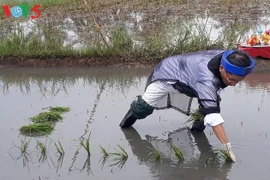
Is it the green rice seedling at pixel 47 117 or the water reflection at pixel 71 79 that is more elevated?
the green rice seedling at pixel 47 117

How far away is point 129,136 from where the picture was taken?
515 centimetres

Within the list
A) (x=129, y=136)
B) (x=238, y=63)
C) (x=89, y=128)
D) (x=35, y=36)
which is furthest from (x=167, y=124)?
(x=35, y=36)

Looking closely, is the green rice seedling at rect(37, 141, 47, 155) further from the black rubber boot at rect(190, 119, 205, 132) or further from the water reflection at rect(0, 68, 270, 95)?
the water reflection at rect(0, 68, 270, 95)

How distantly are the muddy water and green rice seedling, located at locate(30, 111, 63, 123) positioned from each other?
10 centimetres

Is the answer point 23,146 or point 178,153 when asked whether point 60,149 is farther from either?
point 178,153

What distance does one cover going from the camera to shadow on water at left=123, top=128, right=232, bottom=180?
4.23 metres

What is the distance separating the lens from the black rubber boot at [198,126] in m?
5.13

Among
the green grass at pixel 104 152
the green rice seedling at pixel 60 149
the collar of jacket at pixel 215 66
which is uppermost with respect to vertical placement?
the collar of jacket at pixel 215 66

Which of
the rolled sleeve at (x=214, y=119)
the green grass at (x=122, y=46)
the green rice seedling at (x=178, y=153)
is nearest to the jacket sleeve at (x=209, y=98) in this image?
the rolled sleeve at (x=214, y=119)

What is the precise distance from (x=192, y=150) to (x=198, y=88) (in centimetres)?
81

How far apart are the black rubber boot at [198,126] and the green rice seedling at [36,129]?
5.00 ft

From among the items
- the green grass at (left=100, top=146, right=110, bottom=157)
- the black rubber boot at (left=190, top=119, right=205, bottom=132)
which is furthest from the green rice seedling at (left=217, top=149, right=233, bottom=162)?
the green grass at (left=100, top=146, right=110, bottom=157)

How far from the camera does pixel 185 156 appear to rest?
4613 mm

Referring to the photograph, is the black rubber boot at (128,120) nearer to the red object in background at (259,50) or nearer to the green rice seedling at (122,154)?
the green rice seedling at (122,154)
